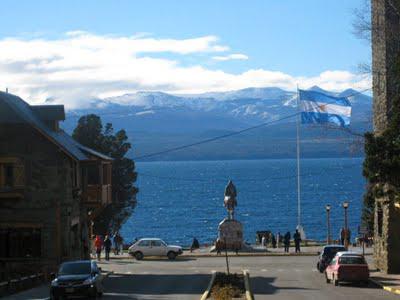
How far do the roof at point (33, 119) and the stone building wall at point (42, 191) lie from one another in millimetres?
408

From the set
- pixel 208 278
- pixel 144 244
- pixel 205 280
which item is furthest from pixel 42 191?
pixel 144 244

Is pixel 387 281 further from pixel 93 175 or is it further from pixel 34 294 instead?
pixel 93 175

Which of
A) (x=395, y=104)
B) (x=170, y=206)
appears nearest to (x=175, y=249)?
(x=395, y=104)

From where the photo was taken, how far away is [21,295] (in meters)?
34.0

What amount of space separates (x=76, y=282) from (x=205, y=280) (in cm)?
1026

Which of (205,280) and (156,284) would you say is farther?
(205,280)

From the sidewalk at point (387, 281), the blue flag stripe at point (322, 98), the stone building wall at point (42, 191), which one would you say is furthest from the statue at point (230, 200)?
the stone building wall at point (42, 191)

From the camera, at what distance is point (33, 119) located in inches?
1809

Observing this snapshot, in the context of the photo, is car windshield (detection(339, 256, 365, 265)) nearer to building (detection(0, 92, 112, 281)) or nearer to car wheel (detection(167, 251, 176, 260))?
building (detection(0, 92, 112, 281))

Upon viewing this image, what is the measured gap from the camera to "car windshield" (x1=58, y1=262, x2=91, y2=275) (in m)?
32.5

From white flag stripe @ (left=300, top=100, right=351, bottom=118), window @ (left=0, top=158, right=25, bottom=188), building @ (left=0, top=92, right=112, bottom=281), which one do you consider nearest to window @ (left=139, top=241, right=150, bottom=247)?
building @ (left=0, top=92, right=112, bottom=281)

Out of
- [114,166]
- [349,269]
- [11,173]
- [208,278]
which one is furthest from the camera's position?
[114,166]

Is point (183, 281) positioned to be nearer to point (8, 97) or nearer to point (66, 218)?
point (66, 218)

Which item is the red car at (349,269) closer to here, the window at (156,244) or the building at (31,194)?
the building at (31,194)
